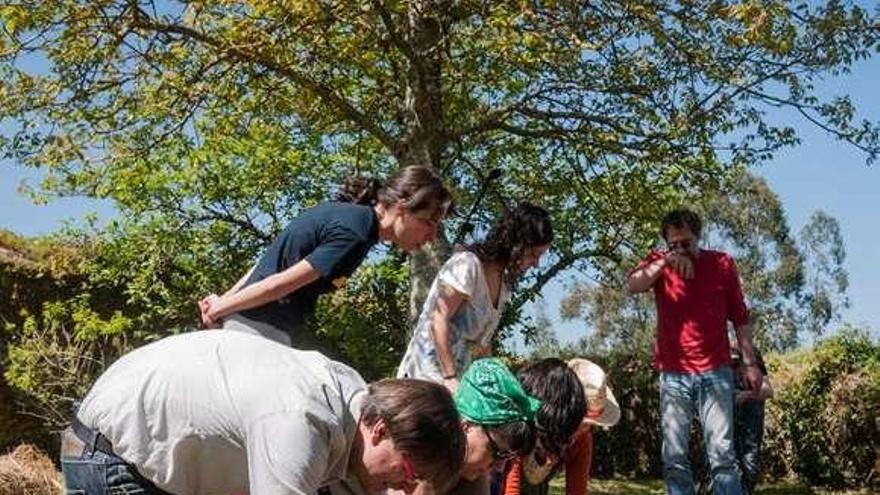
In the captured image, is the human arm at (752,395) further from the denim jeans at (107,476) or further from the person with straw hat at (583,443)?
the denim jeans at (107,476)

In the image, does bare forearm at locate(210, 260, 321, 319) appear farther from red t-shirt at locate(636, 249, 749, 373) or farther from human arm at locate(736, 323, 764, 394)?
human arm at locate(736, 323, 764, 394)

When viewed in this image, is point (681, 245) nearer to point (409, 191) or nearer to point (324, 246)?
point (409, 191)

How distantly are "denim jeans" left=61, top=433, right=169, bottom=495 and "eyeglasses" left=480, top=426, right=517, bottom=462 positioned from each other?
0.96 metres

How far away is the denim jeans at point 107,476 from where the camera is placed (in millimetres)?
2502

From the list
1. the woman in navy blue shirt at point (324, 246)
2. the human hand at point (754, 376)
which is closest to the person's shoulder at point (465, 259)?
the woman in navy blue shirt at point (324, 246)

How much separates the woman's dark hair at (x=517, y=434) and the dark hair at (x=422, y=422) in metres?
0.81

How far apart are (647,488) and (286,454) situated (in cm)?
1138

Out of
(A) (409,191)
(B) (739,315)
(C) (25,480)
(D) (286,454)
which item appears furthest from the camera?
(C) (25,480)

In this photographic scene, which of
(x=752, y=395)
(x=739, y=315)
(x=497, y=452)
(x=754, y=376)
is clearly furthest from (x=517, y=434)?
(x=752, y=395)

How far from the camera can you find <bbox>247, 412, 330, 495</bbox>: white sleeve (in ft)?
7.12

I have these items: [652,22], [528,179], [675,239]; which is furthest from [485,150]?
[675,239]

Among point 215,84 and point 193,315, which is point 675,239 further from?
point 193,315

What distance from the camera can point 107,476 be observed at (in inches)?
98.7

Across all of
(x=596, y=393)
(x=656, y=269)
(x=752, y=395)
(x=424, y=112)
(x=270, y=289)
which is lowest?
(x=596, y=393)
